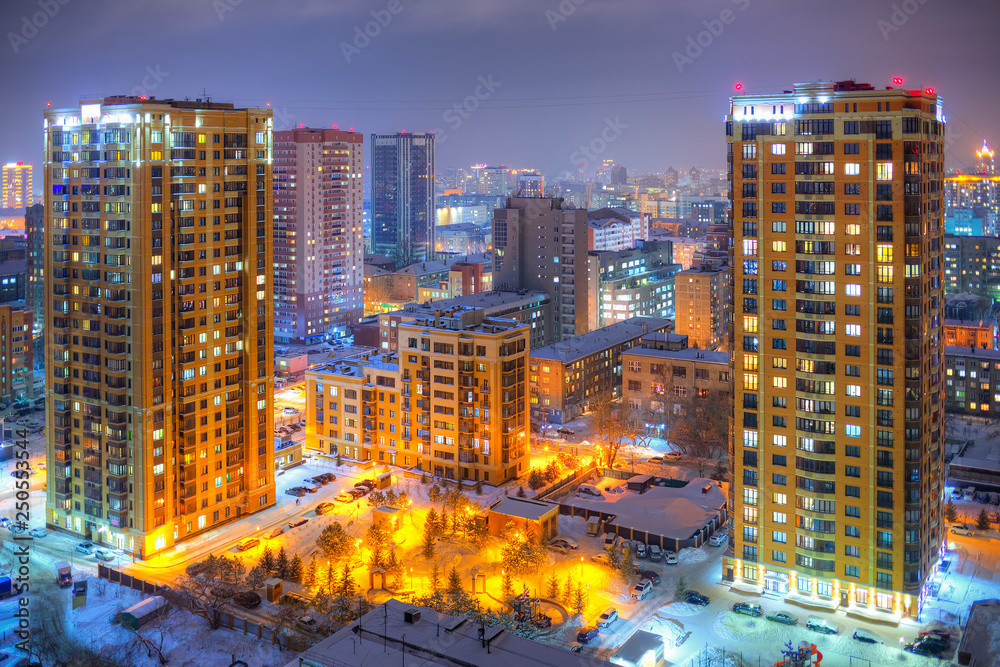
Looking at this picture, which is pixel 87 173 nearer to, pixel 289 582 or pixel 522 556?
pixel 289 582

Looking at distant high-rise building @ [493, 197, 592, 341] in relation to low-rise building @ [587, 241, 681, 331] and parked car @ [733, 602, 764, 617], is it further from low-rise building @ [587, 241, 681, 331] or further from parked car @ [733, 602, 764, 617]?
parked car @ [733, 602, 764, 617]

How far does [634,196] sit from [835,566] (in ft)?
496

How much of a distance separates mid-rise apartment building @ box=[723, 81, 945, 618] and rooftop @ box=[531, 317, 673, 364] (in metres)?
26.7

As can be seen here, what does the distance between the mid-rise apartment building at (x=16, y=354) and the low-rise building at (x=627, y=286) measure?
1561 inches

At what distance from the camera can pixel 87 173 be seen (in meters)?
37.5

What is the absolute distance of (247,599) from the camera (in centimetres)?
3391

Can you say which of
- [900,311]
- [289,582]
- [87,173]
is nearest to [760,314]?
[900,311]

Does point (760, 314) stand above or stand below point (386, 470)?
above

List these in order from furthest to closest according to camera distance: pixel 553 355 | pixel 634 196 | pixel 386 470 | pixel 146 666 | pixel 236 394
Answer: pixel 634 196 → pixel 553 355 → pixel 386 470 → pixel 236 394 → pixel 146 666

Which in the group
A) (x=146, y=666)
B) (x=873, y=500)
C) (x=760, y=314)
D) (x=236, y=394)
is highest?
(x=760, y=314)

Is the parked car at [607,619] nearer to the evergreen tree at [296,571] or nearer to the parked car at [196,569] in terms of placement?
the evergreen tree at [296,571]

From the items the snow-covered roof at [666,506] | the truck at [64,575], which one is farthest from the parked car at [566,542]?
the truck at [64,575]

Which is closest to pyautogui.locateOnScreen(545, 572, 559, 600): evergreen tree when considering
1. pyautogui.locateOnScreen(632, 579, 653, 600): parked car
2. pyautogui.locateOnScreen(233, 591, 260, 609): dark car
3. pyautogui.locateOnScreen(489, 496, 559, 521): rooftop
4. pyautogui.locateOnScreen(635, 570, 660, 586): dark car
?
pyautogui.locateOnScreen(632, 579, 653, 600): parked car

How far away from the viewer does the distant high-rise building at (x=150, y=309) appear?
1452 inches
